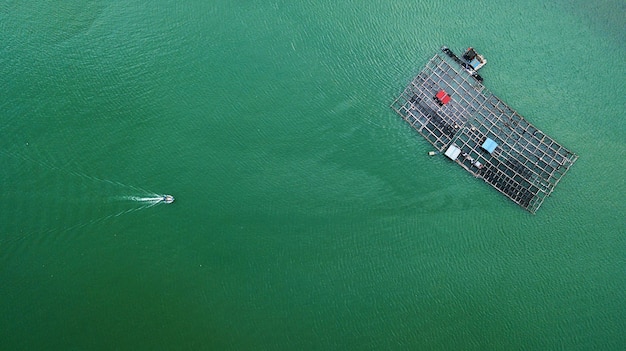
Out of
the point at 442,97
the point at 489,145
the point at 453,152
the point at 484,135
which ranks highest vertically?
the point at 442,97

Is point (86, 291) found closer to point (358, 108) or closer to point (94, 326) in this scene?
point (94, 326)

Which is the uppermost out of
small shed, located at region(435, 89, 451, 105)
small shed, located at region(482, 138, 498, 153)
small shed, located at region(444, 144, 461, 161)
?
small shed, located at region(435, 89, 451, 105)

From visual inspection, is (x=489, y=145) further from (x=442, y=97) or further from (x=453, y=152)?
(x=442, y=97)

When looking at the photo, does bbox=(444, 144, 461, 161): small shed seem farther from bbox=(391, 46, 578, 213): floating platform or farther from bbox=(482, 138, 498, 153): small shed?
bbox=(482, 138, 498, 153): small shed

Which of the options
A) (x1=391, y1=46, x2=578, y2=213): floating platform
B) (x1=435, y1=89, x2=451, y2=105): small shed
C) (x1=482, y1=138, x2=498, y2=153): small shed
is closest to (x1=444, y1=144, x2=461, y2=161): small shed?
(x1=391, y1=46, x2=578, y2=213): floating platform

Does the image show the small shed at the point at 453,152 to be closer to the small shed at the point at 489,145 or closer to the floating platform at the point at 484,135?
the floating platform at the point at 484,135

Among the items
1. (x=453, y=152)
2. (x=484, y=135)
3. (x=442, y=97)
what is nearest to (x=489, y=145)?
(x=484, y=135)

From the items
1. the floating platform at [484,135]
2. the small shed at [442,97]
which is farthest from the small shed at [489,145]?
the small shed at [442,97]

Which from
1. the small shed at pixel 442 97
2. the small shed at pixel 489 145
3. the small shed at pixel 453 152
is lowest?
the small shed at pixel 453 152

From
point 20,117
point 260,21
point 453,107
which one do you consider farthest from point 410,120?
point 20,117

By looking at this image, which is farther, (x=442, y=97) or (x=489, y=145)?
(x=442, y=97)
